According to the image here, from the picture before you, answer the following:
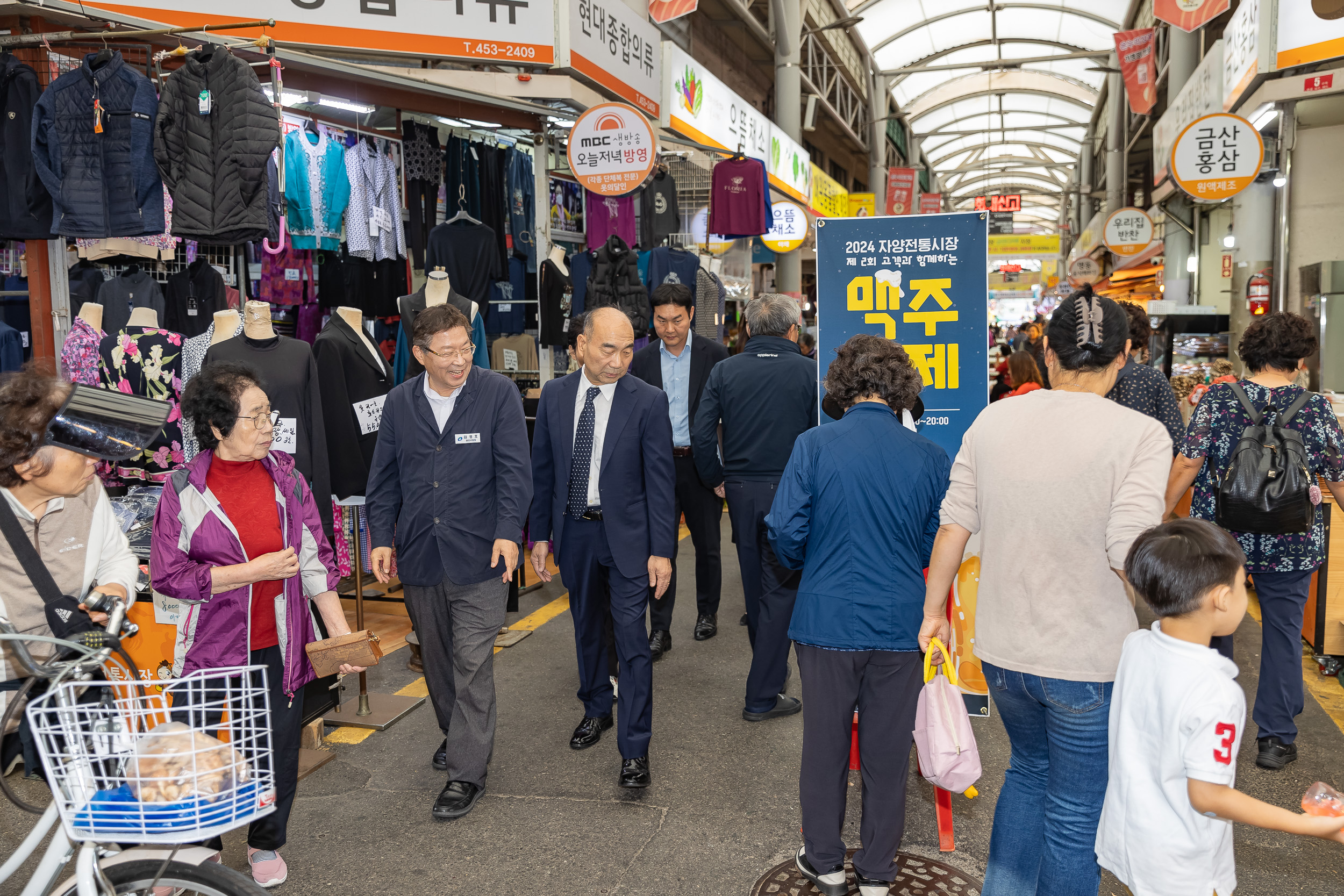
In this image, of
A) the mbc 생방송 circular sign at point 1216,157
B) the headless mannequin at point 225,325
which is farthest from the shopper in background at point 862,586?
the mbc 생방송 circular sign at point 1216,157

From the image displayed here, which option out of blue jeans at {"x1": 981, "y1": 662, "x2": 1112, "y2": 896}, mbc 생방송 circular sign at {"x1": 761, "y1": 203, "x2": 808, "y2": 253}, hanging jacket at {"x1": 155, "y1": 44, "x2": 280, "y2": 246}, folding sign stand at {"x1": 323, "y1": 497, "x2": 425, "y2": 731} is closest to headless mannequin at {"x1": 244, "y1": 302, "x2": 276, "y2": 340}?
hanging jacket at {"x1": 155, "y1": 44, "x2": 280, "y2": 246}

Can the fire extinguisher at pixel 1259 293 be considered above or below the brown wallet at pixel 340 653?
above

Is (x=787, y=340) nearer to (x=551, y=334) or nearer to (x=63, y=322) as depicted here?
(x=551, y=334)

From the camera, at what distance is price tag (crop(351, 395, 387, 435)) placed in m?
4.97

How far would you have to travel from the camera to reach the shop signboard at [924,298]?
4410 mm

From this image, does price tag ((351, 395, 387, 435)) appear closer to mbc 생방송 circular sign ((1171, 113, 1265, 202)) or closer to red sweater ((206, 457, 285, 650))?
red sweater ((206, 457, 285, 650))

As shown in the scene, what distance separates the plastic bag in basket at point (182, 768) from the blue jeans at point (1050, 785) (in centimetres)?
181

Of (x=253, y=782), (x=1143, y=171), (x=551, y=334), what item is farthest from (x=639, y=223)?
(x=1143, y=171)

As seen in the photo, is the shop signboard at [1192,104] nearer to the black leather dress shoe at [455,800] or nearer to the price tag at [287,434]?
the price tag at [287,434]

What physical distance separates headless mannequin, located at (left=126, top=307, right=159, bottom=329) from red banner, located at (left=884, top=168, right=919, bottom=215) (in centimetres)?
2027

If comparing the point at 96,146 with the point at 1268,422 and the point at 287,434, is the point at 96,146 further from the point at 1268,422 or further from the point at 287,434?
the point at 1268,422

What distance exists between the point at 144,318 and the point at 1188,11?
10.4 meters

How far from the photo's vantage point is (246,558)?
2918 millimetres

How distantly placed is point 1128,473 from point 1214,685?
0.56m
